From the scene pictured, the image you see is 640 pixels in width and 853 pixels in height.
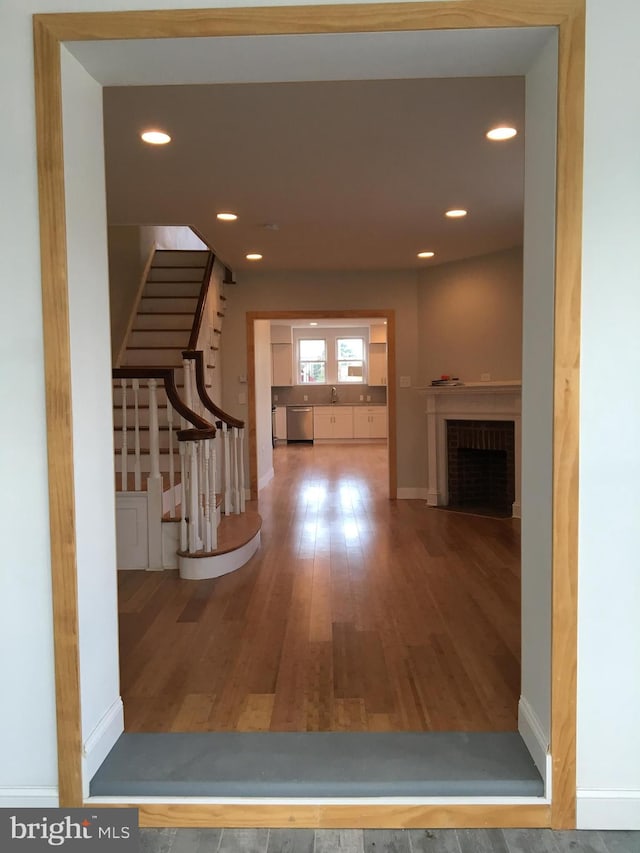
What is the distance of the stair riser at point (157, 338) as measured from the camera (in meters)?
6.08

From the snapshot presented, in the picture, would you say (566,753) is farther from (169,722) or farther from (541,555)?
(169,722)

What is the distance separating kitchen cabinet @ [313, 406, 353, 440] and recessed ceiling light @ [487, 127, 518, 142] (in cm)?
970

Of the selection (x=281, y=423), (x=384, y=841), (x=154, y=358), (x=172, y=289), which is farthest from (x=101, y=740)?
(x=281, y=423)

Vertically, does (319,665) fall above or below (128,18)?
below

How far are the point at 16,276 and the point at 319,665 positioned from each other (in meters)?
1.94

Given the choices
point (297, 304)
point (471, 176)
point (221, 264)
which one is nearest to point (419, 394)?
point (297, 304)

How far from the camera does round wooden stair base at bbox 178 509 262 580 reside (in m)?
4.04

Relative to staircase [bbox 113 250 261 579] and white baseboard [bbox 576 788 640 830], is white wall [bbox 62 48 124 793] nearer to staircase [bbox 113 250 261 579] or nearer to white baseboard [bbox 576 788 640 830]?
white baseboard [bbox 576 788 640 830]

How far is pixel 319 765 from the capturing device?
6.36 feet

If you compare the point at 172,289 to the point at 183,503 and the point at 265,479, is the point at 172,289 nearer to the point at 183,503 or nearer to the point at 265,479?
the point at 265,479

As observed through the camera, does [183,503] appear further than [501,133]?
Yes

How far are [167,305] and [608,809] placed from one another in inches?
227

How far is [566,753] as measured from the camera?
179cm

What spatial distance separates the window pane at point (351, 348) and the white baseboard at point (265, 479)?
17.9 ft
